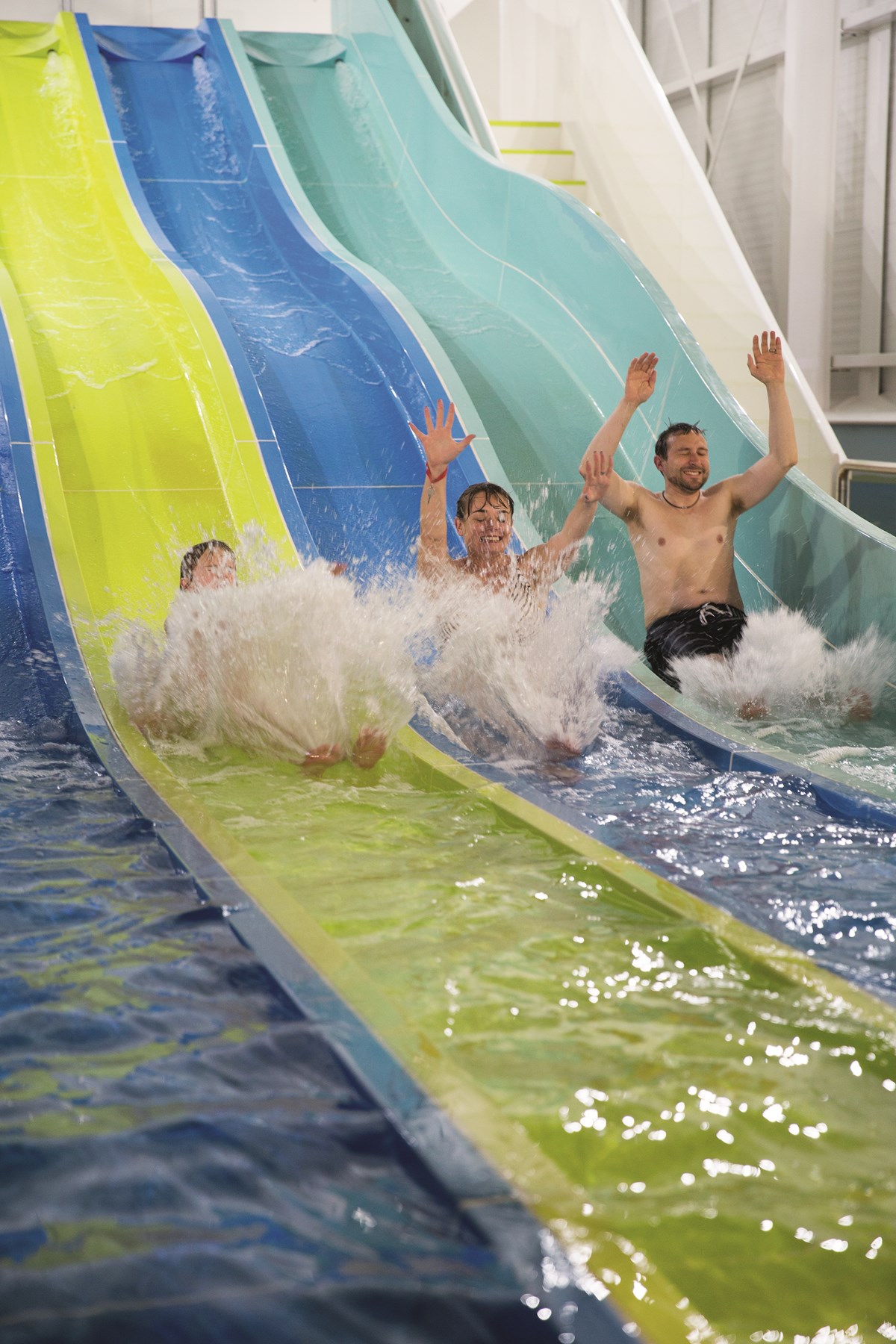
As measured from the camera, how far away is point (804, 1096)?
140 cm

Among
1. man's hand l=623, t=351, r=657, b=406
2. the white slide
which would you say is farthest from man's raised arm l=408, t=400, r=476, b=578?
the white slide

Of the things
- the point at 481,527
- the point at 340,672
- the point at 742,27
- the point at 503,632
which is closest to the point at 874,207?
the point at 742,27

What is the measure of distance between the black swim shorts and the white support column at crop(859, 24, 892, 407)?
3010 millimetres

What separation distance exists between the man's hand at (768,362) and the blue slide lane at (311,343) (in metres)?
0.95

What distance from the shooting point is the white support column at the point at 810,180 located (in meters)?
5.76

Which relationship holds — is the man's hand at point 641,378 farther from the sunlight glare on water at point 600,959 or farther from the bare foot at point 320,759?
the bare foot at point 320,759

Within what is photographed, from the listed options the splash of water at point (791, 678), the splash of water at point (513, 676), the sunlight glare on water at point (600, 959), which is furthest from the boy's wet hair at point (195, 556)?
the splash of water at point (791, 678)

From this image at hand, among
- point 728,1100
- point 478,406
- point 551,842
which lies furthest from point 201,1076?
point 478,406

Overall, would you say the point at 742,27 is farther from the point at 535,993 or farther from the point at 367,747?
→ the point at 535,993

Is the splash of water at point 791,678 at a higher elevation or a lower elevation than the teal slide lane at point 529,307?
lower

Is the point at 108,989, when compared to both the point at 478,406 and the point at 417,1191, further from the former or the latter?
the point at 478,406

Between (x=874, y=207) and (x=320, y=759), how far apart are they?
15.1 ft

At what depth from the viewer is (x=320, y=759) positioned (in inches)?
106

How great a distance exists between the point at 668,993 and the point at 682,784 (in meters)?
1.05
